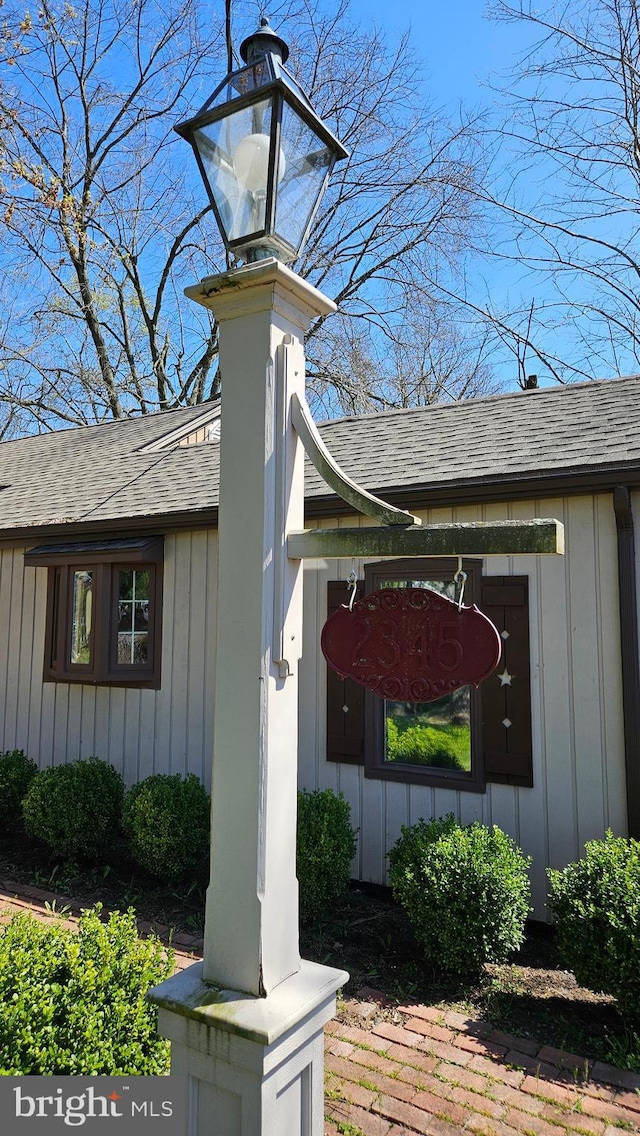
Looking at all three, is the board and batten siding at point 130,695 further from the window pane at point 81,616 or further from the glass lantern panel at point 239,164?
the glass lantern panel at point 239,164

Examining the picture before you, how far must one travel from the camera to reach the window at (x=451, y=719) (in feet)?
15.0

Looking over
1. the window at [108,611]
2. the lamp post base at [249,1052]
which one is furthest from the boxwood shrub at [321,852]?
the lamp post base at [249,1052]

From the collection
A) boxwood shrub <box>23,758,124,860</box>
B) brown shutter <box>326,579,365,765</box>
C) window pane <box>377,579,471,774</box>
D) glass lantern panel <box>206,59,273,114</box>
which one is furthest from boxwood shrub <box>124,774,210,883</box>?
glass lantern panel <box>206,59,273,114</box>

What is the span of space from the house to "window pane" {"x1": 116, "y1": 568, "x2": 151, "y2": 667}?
0.02 metres

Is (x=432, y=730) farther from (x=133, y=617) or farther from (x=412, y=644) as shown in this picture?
(x=412, y=644)

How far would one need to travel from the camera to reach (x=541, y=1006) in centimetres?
360

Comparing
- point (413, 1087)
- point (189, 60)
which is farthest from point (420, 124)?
point (413, 1087)

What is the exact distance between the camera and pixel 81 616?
6.80m

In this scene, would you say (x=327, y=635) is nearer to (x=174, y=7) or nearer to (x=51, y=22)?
(x=51, y=22)

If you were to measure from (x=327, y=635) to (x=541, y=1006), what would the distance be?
2778mm

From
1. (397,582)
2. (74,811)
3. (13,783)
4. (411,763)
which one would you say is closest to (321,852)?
(411,763)

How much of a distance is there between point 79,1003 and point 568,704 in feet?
10.7

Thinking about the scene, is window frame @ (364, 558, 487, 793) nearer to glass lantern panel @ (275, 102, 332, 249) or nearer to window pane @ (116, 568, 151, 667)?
window pane @ (116, 568, 151, 667)

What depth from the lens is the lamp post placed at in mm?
1883
